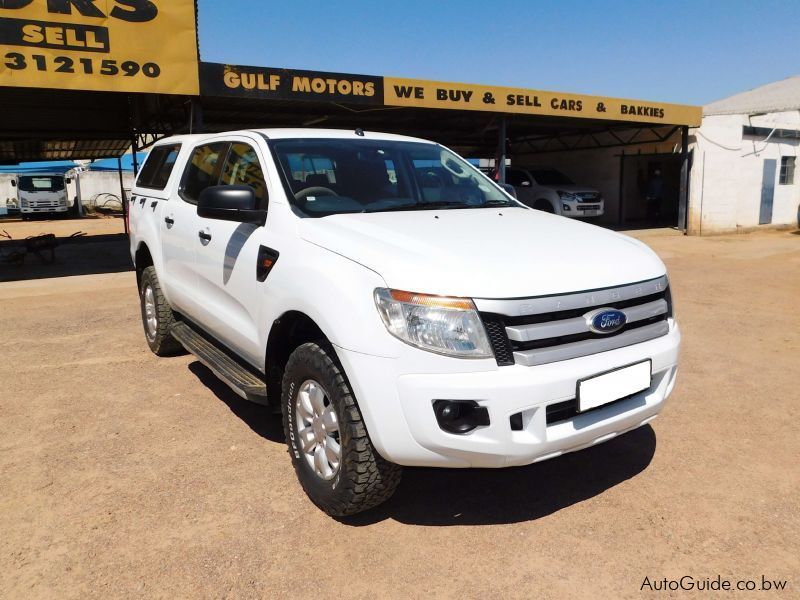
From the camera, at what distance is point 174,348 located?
212 inches

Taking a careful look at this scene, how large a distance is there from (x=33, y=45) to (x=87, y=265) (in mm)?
4828

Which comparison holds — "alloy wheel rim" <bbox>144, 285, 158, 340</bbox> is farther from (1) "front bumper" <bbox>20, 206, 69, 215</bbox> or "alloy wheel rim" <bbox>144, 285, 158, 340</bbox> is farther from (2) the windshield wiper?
(1) "front bumper" <bbox>20, 206, 69, 215</bbox>

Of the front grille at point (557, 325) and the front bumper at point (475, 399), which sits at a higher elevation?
the front grille at point (557, 325)

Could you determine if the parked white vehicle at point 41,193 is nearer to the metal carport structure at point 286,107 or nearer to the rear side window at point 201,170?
the metal carport structure at point 286,107

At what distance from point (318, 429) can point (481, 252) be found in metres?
1.11

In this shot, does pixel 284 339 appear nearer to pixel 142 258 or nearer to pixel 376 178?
pixel 376 178

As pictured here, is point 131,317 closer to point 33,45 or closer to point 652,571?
point 33,45

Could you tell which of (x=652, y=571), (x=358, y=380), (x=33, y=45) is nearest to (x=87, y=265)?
(x=33, y=45)

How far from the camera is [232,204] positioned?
10.2ft

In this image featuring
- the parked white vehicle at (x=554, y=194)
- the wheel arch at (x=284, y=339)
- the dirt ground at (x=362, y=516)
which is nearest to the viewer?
the dirt ground at (x=362, y=516)

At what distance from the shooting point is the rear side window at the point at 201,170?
4.16 metres

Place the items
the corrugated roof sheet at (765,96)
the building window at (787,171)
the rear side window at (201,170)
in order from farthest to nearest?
the corrugated roof sheet at (765,96), the building window at (787,171), the rear side window at (201,170)

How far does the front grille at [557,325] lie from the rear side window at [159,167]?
3.55m

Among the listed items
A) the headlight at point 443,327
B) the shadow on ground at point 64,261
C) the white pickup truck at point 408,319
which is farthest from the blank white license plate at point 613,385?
the shadow on ground at point 64,261
